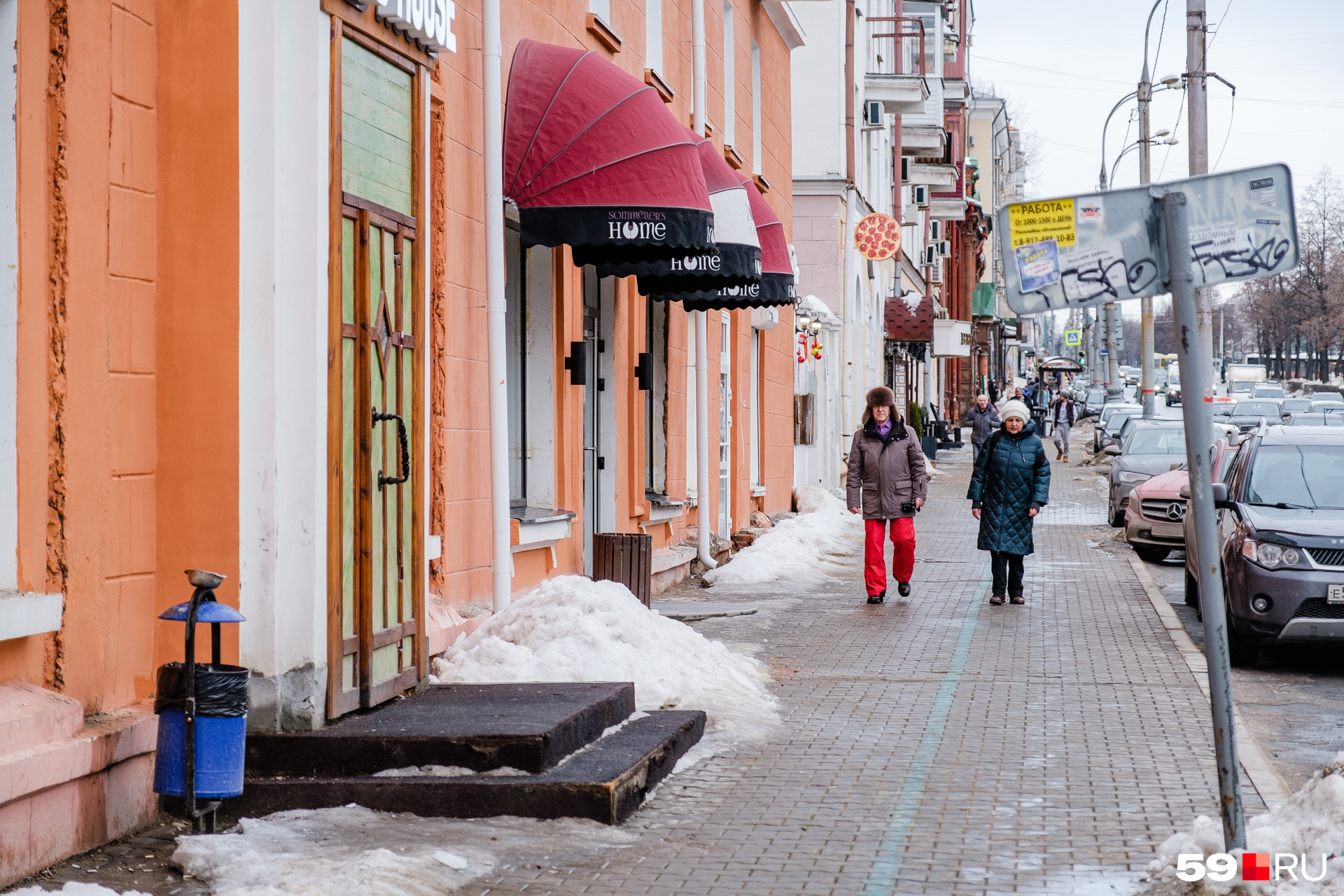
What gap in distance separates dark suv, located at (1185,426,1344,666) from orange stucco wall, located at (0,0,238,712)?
6.04 metres

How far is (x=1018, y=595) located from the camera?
47.0ft

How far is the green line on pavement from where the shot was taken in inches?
224

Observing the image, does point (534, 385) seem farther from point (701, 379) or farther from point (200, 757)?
point (200, 757)

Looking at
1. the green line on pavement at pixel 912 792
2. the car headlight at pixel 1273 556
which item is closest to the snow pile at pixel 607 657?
the green line on pavement at pixel 912 792

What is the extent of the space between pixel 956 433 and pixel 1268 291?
48.4 meters

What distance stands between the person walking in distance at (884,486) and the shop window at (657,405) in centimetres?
209

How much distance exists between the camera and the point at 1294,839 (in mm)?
5348

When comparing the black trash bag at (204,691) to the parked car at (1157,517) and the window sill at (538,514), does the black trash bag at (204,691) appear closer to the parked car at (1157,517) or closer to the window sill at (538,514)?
the window sill at (538,514)

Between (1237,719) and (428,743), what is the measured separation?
481 cm

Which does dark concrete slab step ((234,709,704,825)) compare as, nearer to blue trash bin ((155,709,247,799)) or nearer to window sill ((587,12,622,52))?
blue trash bin ((155,709,247,799))

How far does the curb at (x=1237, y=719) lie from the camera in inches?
275

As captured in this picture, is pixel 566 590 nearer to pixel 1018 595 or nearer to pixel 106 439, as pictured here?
pixel 106 439

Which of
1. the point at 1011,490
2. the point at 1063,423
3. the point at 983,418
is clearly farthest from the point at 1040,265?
the point at 1063,423

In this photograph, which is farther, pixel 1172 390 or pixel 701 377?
pixel 1172 390
